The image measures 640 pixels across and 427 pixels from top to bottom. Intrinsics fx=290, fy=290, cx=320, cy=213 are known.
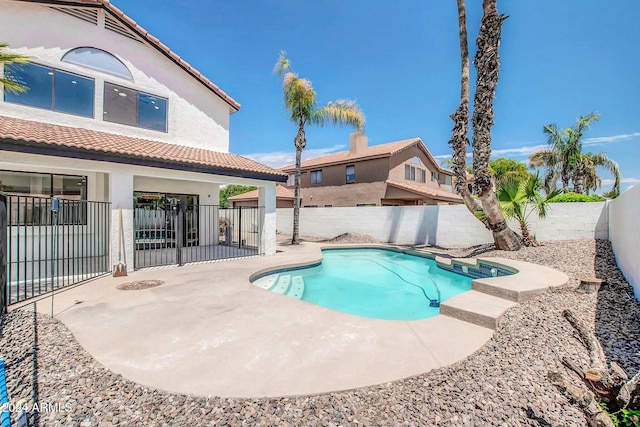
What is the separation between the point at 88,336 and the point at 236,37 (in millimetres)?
18338

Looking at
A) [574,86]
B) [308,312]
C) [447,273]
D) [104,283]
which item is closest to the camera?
[308,312]

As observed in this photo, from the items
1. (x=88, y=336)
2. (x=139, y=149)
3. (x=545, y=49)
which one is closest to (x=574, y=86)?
(x=545, y=49)

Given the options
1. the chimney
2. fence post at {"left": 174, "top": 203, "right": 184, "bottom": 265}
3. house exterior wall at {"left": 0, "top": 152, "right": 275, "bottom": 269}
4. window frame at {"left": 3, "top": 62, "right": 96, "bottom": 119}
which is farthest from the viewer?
the chimney

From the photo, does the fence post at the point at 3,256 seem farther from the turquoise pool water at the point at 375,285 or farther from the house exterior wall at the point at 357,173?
the house exterior wall at the point at 357,173

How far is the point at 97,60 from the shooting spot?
36.3ft

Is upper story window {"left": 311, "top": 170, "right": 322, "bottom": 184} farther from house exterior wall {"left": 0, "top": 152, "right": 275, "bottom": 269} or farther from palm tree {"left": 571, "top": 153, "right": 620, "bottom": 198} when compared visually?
palm tree {"left": 571, "top": 153, "right": 620, "bottom": 198}

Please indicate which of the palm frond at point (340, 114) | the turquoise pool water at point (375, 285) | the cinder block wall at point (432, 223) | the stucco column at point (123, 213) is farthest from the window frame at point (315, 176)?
the stucco column at point (123, 213)

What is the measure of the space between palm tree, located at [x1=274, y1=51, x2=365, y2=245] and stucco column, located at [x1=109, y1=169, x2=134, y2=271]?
387 inches

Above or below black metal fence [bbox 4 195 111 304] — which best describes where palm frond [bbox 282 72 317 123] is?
above

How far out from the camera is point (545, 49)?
15.0 metres

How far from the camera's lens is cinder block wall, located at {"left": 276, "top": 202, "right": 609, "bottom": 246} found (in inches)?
474

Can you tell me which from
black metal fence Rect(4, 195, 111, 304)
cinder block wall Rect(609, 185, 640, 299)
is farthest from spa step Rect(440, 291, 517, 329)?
black metal fence Rect(4, 195, 111, 304)

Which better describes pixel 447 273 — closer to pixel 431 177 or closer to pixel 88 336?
pixel 88 336

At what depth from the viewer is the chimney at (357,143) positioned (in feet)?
91.1
